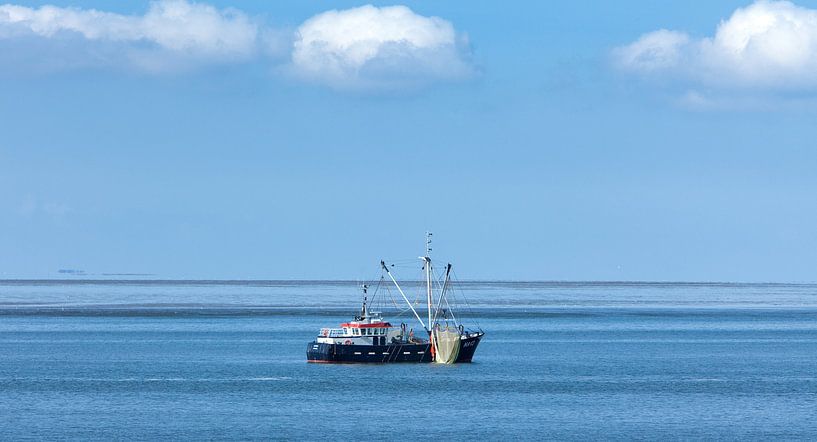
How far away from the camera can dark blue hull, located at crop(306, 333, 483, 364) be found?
123662 mm

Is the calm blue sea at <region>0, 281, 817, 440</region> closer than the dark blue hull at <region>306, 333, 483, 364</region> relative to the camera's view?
Yes

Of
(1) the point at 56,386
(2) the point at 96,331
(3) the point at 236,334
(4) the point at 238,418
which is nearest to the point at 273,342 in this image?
(3) the point at 236,334

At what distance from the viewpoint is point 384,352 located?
124 m

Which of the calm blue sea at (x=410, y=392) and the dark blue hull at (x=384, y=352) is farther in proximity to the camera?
the dark blue hull at (x=384, y=352)

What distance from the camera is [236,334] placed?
177000 millimetres

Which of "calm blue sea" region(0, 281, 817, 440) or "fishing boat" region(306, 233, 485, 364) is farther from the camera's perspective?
"fishing boat" region(306, 233, 485, 364)

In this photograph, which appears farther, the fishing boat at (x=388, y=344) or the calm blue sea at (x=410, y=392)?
the fishing boat at (x=388, y=344)

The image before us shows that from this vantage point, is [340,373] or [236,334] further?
[236,334]

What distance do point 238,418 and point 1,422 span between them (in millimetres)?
14123

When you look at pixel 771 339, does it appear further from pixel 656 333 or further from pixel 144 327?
pixel 144 327

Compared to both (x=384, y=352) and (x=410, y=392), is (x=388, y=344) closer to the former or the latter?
(x=384, y=352)

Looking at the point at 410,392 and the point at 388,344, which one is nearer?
the point at 410,392

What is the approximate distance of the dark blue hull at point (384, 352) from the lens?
123662mm

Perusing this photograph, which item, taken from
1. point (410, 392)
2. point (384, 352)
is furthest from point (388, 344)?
point (410, 392)
